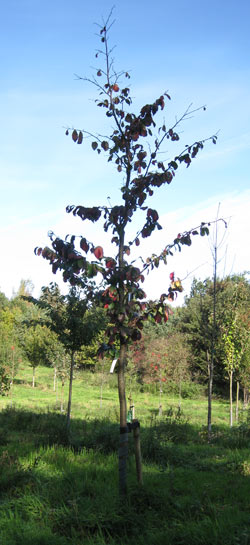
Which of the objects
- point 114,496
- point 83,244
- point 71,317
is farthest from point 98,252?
point 71,317

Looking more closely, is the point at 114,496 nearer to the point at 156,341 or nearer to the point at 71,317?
the point at 71,317

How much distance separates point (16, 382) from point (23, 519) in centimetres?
2707

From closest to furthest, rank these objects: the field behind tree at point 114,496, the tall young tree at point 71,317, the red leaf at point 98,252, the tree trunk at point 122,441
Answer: the field behind tree at point 114,496, the red leaf at point 98,252, the tree trunk at point 122,441, the tall young tree at point 71,317

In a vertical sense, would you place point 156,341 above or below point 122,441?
above

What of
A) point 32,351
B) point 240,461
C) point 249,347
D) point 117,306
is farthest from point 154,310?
point 32,351

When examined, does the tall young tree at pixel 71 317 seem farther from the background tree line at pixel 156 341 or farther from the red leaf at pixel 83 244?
the red leaf at pixel 83 244

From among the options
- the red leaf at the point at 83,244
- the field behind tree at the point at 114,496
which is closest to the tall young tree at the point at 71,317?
the field behind tree at the point at 114,496

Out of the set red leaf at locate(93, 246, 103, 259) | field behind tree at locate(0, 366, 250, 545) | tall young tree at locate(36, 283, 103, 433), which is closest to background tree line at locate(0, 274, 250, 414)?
tall young tree at locate(36, 283, 103, 433)

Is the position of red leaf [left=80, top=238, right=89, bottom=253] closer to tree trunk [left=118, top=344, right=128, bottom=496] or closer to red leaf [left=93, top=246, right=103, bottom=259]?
red leaf [left=93, top=246, right=103, bottom=259]

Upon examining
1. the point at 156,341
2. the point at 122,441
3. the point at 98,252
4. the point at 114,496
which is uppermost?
the point at 98,252

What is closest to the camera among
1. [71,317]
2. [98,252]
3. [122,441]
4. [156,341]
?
[98,252]

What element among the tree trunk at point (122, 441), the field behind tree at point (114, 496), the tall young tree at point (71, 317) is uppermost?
the tall young tree at point (71, 317)

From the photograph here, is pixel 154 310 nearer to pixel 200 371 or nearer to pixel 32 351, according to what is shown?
pixel 32 351

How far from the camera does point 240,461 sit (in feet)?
20.5
